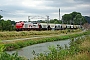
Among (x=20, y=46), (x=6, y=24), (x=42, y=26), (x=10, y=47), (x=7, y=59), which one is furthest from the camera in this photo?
(x=42, y=26)

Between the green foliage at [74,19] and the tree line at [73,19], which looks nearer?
the tree line at [73,19]

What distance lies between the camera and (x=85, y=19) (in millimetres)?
159875

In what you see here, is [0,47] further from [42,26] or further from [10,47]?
[42,26]

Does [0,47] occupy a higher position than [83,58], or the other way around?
[0,47]

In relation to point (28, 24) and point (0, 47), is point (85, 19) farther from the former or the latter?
point (0, 47)

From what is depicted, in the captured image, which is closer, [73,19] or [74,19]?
[74,19]

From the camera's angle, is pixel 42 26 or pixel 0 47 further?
pixel 42 26

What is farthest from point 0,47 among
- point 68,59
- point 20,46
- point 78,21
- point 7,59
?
point 78,21

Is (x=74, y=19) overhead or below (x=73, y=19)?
overhead

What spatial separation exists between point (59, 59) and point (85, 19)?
152 metres

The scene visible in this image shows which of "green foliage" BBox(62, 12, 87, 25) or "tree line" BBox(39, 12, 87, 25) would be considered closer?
"tree line" BBox(39, 12, 87, 25)

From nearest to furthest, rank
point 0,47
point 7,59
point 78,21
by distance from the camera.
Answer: point 0,47 < point 7,59 < point 78,21

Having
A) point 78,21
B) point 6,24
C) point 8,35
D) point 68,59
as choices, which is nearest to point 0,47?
point 68,59

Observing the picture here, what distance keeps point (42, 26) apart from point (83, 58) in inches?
2952
